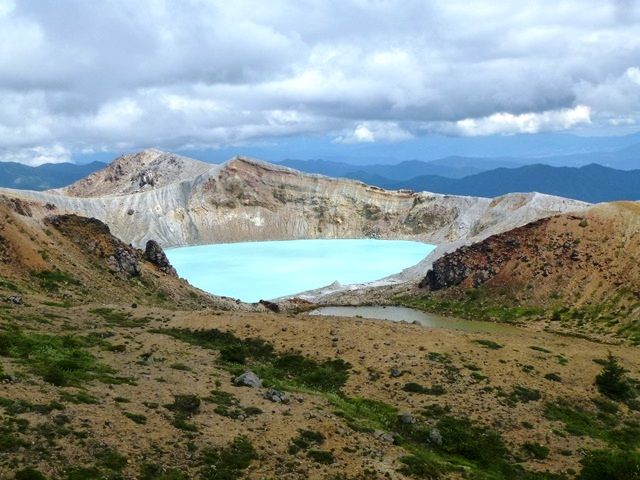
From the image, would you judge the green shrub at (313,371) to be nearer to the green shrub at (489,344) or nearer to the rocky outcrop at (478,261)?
the green shrub at (489,344)

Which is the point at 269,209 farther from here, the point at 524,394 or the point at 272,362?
the point at 524,394

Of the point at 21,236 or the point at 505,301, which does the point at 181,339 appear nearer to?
the point at 21,236

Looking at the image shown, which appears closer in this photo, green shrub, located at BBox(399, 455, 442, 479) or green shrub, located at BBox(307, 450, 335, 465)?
green shrub, located at BBox(307, 450, 335, 465)

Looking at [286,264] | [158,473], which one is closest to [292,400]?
[158,473]

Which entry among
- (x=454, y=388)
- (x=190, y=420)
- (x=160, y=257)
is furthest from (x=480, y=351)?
(x=160, y=257)

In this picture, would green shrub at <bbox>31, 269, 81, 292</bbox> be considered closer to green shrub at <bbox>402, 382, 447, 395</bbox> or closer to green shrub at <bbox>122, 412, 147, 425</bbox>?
green shrub at <bbox>402, 382, 447, 395</bbox>

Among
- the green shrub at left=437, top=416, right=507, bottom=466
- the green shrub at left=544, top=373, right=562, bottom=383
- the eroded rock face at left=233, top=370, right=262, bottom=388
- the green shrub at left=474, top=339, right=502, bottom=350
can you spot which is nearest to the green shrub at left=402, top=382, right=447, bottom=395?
the green shrub at left=437, top=416, right=507, bottom=466
